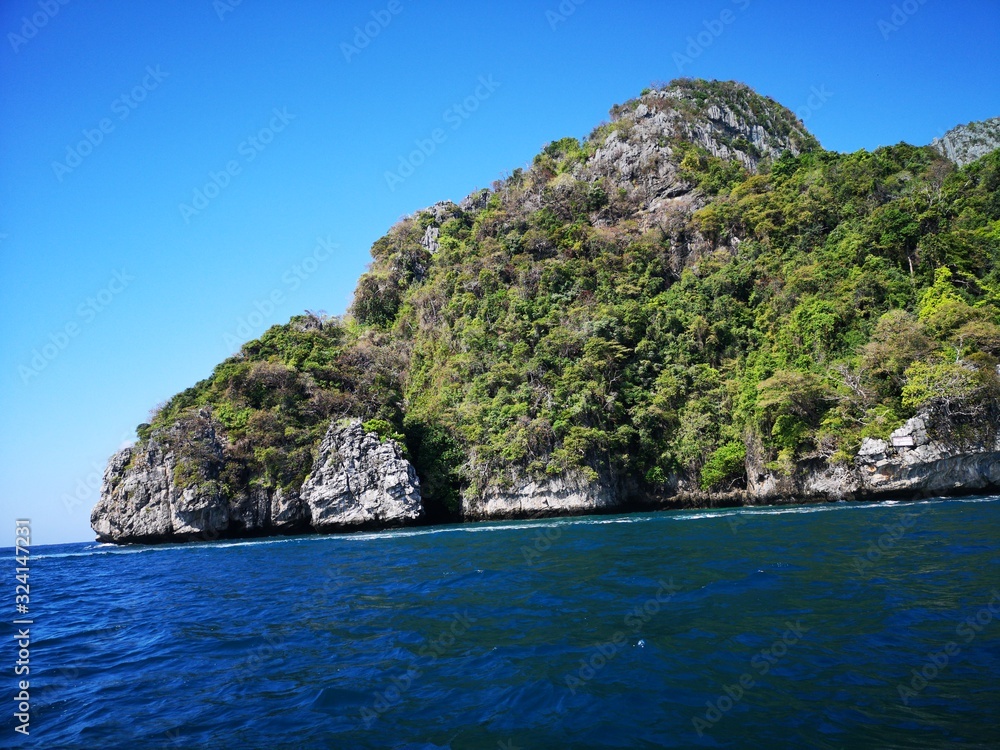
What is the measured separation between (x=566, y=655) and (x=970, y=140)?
389 feet

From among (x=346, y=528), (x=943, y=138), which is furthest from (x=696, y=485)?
(x=943, y=138)

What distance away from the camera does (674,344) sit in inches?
1681

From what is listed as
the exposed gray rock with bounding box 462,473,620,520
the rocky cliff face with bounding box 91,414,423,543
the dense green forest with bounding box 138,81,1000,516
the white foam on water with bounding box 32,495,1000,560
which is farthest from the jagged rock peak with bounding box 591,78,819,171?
the rocky cliff face with bounding box 91,414,423,543

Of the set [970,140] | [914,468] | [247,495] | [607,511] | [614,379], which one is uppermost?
[970,140]

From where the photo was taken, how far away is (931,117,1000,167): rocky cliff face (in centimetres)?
8275

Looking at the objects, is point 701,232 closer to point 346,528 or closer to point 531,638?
point 346,528

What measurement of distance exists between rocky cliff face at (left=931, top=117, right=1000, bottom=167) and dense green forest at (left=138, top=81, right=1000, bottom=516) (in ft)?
160

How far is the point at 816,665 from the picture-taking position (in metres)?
6.58

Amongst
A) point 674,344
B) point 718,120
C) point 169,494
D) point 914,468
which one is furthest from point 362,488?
point 718,120

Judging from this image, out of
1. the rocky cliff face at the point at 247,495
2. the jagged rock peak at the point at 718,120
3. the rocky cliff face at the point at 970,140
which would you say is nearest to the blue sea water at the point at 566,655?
the rocky cliff face at the point at 247,495

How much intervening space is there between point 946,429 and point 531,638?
94.1ft

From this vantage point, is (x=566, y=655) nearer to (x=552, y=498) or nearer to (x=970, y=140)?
(x=552, y=498)

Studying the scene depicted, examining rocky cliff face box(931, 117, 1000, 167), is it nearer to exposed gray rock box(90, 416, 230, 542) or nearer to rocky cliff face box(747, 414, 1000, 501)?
rocky cliff face box(747, 414, 1000, 501)

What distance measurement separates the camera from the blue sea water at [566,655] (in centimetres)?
556
